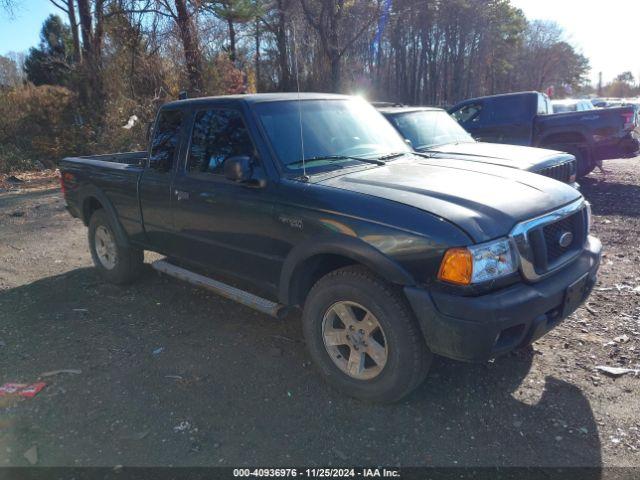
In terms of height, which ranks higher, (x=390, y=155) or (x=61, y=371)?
(x=390, y=155)

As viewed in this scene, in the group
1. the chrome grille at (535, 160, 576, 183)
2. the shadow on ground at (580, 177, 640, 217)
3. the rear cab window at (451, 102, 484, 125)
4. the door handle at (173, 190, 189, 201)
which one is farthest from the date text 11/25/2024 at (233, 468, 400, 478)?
the rear cab window at (451, 102, 484, 125)

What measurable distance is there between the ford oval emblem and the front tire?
1.12 m

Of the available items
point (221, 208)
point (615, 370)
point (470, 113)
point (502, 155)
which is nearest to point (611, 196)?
point (470, 113)

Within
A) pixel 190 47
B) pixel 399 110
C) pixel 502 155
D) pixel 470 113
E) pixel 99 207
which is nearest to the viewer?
pixel 99 207

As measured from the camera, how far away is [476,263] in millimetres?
2682

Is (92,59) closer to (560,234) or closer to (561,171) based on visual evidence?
(561,171)

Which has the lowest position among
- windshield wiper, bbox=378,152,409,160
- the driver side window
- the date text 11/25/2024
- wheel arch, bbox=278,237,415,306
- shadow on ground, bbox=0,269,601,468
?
the date text 11/25/2024

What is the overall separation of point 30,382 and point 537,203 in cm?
379

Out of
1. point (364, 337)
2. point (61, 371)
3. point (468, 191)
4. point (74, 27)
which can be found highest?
point (74, 27)

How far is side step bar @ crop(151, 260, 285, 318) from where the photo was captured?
12.0 feet

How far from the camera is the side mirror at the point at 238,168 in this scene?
347cm

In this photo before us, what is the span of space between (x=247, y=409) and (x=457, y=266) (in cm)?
165

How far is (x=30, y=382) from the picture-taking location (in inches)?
145

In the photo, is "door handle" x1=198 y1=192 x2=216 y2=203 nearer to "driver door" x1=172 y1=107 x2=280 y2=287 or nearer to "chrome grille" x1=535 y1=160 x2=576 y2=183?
"driver door" x1=172 y1=107 x2=280 y2=287
